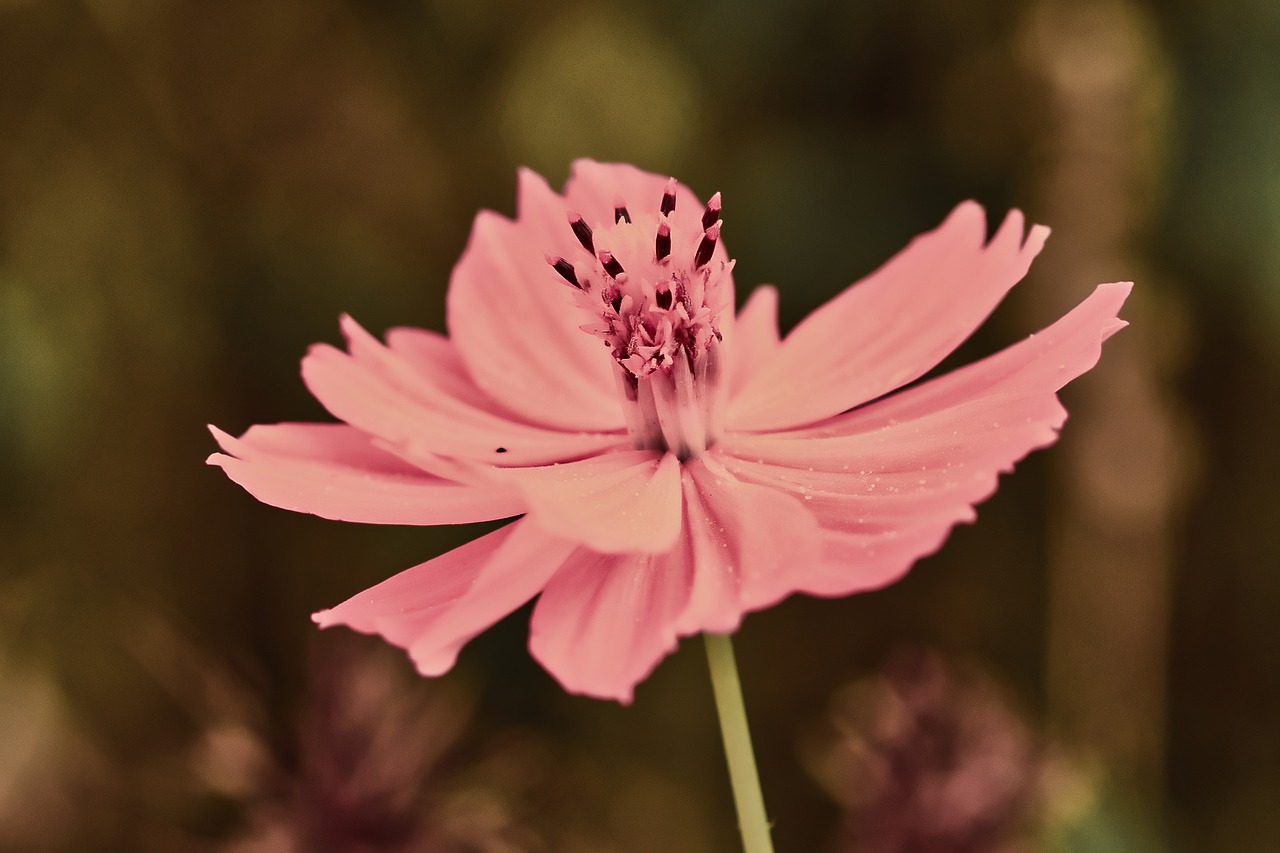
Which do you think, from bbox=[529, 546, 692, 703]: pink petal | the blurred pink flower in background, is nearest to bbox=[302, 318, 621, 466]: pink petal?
bbox=[529, 546, 692, 703]: pink petal

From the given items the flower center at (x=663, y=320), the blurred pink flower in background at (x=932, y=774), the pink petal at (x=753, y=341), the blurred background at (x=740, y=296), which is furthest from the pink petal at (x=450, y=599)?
the blurred background at (x=740, y=296)

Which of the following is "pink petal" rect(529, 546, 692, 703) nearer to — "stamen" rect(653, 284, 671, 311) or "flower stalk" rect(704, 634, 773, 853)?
"flower stalk" rect(704, 634, 773, 853)

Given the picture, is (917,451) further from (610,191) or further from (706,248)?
(610,191)

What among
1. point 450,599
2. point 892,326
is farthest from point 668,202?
point 450,599

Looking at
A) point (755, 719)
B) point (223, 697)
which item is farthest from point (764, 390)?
point (755, 719)

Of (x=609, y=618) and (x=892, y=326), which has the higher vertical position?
(x=892, y=326)

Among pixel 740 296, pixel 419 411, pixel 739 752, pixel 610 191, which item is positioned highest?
pixel 740 296
